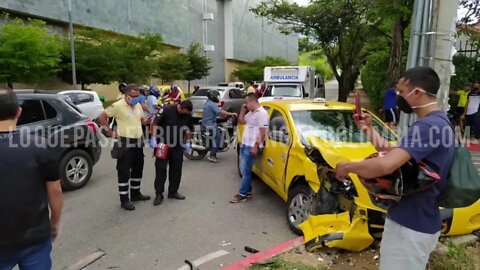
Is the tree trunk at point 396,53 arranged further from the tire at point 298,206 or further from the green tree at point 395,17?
the tire at point 298,206

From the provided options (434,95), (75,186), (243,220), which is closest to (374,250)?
(243,220)

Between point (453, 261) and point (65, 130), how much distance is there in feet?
18.6

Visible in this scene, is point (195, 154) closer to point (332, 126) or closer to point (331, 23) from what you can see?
point (332, 126)

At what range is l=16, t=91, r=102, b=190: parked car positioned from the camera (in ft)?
19.8

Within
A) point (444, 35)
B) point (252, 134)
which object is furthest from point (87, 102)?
point (444, 35)

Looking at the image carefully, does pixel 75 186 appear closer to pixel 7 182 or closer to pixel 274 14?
pixel 7 182

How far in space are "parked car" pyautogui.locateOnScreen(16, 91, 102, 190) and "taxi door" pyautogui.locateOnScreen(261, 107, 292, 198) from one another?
3109mm

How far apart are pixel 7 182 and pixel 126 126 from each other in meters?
3.46

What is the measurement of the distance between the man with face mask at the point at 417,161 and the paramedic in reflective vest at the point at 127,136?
3.97m

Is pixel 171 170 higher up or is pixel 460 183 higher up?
pixel 460 183

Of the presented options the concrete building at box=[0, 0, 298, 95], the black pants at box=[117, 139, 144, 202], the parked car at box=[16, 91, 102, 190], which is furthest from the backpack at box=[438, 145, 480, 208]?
the concrete building at box=[0, 0, 298, 95]

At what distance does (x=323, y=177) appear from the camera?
368 cm


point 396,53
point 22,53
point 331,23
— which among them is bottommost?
point 396,53

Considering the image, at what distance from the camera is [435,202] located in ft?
7.53
